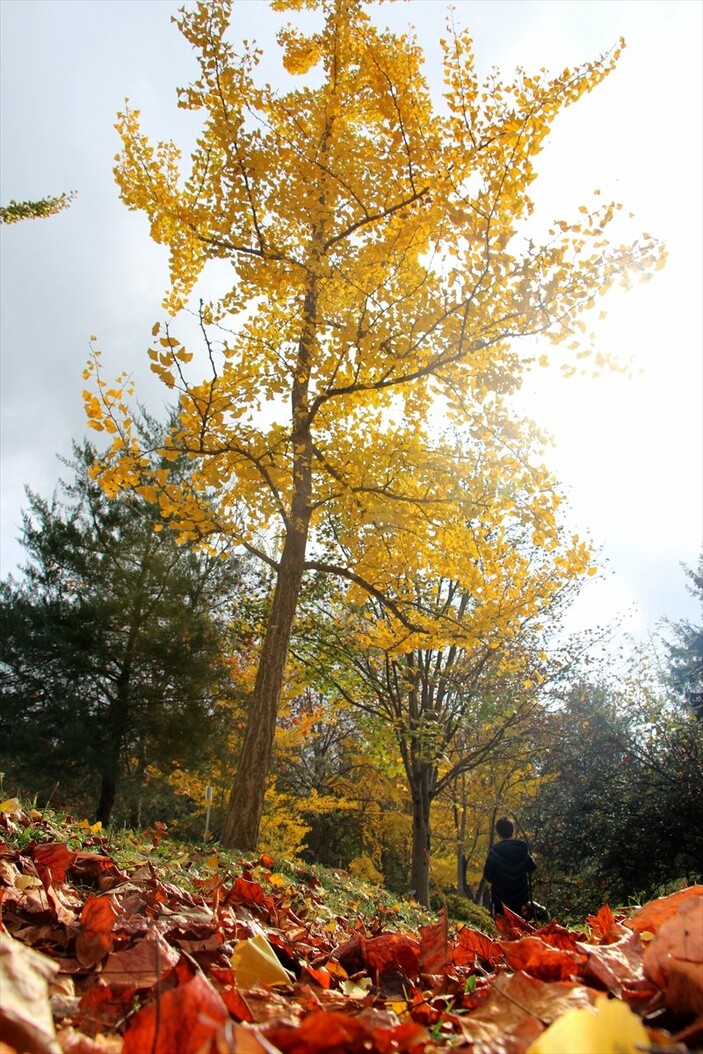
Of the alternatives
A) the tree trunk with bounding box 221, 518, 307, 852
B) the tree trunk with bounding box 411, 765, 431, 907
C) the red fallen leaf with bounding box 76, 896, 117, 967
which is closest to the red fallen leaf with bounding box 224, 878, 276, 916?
the red fallen leaf with bounding box 76, 896, 117, 967

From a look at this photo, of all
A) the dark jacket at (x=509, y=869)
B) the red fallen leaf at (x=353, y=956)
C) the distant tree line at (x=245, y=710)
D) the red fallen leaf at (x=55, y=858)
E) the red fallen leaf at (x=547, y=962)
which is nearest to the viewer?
the red fallen leaf at (x=547, y=962)

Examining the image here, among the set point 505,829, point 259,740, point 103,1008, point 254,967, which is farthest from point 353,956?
point 505,829

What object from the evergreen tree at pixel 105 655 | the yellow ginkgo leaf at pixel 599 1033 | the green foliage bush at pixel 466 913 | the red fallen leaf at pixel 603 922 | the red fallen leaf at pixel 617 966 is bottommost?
the green foliage bush at pixel 466 913

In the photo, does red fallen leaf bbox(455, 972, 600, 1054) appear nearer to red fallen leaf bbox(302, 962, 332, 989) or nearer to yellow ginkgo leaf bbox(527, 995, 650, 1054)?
yellow ginkgo leaf bbox(527, 995, 650, 1054)

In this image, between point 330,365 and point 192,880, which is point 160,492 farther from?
point 192,880

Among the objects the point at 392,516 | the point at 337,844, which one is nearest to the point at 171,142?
the point at 392,516

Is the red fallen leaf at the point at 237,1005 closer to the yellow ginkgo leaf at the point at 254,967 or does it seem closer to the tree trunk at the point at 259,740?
the yellow ginkgo leaf at the point at 254,967

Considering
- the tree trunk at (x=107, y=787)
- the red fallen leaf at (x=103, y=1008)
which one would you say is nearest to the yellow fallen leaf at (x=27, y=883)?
the red fallen leaf at (x=103, y=1008)

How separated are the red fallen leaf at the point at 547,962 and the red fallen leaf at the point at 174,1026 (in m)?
0.56

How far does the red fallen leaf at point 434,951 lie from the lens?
1.25 metres

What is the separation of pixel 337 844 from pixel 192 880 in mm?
22488

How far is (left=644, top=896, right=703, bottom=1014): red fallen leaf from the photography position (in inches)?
26.7

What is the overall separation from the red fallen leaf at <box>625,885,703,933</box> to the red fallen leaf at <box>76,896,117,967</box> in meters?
0.98

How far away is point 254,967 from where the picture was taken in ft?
3.52
